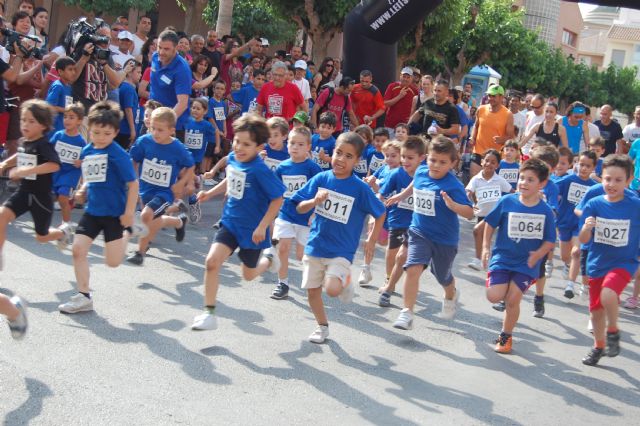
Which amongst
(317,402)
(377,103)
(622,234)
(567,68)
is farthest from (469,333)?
(567,68)

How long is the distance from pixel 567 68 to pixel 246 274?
1957 inches

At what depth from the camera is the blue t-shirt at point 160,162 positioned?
7965 mm

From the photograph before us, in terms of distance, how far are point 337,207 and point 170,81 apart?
157 inches

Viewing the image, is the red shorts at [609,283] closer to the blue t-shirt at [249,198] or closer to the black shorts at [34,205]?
the blue t-shirt at [249,198]

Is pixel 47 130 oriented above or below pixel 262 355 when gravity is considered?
above

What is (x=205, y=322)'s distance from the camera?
19.5 ft

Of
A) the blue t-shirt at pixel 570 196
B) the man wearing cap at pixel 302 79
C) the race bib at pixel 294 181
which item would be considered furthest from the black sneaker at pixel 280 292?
the man wearing cap at pixel 302 79

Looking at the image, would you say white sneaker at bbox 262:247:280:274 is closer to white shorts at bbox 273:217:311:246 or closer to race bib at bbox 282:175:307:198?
white shorts at bbox 273:217:311:246

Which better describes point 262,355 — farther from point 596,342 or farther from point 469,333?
point 596,342

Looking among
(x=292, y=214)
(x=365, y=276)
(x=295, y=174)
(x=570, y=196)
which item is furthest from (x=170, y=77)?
(x=570, y=196)

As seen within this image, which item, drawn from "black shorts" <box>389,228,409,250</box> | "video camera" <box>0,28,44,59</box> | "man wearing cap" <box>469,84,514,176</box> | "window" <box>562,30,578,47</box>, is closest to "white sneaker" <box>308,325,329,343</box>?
"black shorts" <box>389,228,409,250</box>

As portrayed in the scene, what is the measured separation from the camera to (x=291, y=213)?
779 centimetres

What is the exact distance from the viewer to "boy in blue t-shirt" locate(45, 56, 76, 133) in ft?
31.9

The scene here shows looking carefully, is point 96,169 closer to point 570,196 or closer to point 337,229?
point 337,229
